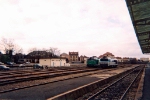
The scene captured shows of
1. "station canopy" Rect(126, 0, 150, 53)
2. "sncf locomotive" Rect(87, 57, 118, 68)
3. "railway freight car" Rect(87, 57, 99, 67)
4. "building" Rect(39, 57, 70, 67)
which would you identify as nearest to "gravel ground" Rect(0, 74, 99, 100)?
"station canopy" Rect(126, 0, 150, 53)

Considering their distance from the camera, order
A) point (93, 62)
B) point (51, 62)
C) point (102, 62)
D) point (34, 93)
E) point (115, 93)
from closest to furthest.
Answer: point (34, 93)
point (115, 93)
point (102, 62)
point (93, 62)
point (51, 62)

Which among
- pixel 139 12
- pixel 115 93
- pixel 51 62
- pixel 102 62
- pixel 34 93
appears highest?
pixel 139 12

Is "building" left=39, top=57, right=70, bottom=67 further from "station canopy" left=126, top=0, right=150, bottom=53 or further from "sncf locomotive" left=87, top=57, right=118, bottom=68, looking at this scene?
"station canopy" left=126, top=0, right=150, bottom=53

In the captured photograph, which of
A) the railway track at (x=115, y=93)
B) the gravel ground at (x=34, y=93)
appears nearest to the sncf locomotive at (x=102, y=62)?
the railway track at (x=115, y=93)

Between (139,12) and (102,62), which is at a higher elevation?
(139,12)

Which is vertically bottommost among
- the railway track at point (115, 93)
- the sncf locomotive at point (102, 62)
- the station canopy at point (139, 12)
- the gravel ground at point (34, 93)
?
the railway track at point (115, 93)

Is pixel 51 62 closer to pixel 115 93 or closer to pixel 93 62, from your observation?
pixel 93 62

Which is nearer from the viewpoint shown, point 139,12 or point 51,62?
point 139,12

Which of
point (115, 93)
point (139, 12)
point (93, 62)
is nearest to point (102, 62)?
point (93, 62)

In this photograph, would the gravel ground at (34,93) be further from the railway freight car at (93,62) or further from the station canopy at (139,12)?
the railway freight car at (93,62)

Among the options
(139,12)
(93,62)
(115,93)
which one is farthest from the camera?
(93,62)

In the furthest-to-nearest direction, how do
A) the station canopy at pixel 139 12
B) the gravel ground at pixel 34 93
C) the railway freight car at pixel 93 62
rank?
the railway freight car at pixel 93 62, the gravel ground at pixel 34 93, the station canopy at pixel 139 12

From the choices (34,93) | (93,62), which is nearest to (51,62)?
(93,62)

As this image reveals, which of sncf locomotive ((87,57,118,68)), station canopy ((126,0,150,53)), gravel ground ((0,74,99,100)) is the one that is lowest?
gravel ground ((0,74,99,100))
